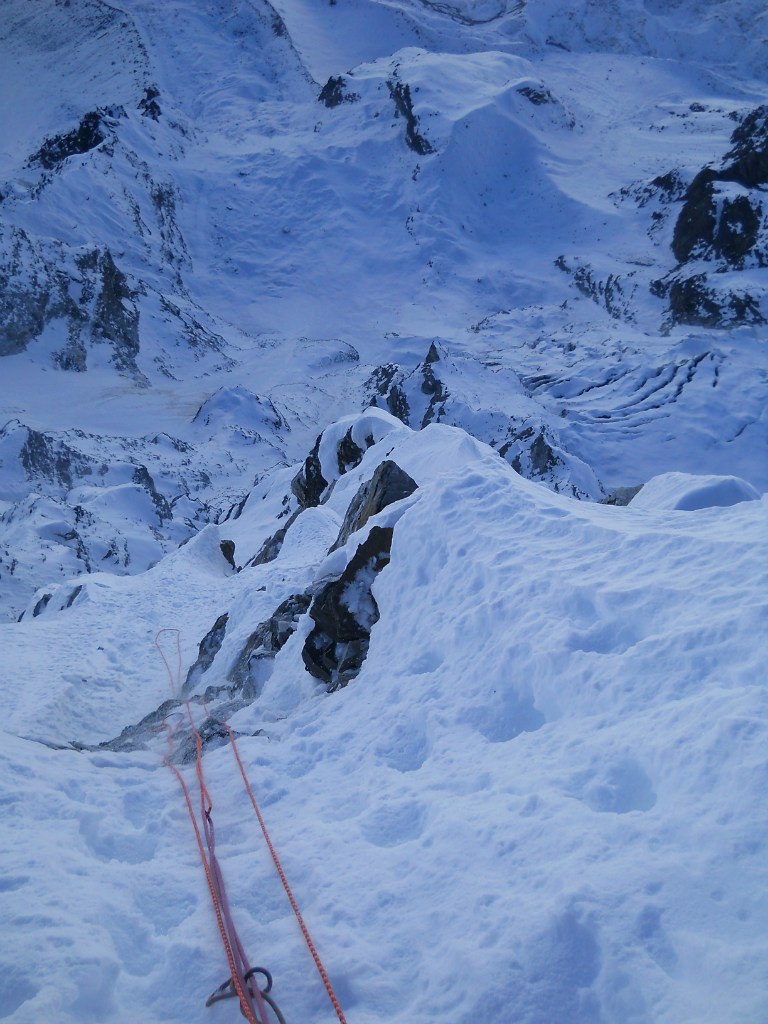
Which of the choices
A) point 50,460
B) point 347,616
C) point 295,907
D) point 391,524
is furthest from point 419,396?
point 295,907

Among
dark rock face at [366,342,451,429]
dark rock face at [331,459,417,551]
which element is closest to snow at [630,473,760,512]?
dark rock face at [331,459,417,551]

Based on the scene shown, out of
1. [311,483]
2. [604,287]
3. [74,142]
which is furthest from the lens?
[74,142]

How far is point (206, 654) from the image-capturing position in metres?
12.7

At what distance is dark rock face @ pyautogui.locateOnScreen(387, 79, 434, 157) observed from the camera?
5619 cm

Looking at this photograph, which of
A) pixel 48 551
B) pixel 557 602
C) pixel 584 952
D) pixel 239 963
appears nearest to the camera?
pixel 584 952

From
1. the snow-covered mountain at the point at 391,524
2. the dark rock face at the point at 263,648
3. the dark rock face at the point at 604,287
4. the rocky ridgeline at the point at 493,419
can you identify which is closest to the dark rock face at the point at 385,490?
the snow-covered mountain at the point at 391,524

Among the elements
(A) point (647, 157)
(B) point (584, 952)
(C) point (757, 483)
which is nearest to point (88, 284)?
(C) point (757, 483)

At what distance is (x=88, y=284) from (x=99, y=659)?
1395 inches

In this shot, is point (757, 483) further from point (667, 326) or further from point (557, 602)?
point (557, 602)

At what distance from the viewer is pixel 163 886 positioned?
4.89 m

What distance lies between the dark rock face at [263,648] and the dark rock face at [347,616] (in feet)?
4.33

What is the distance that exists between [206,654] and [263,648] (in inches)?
105

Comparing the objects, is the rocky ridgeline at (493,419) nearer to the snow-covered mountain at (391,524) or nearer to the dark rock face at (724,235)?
the snow-covered mountain at (391,524)

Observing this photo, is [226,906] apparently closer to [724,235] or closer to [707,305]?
[707,305]
